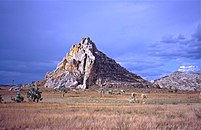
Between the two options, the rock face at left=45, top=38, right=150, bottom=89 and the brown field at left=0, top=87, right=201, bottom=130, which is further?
the rock face at left=45, top=38, right=150, bottom=89

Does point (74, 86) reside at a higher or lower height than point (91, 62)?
lower

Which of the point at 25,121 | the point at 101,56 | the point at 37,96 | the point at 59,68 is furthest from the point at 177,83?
the point at 25,121

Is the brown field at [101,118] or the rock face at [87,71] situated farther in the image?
the rock face at [87,71]

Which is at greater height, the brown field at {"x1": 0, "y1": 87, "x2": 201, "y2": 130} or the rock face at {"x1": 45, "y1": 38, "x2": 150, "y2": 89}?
the rock face at {"x1": 45, "y1": 38, "x2": 150, "y2": 89}

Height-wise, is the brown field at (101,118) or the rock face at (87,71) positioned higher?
the rock face at (87,71)

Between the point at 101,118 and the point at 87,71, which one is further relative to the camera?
the point at 87,71

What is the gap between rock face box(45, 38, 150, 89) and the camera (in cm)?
15312

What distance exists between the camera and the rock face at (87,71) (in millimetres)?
153125

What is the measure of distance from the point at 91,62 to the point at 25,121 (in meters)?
140

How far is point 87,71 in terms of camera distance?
155250mm

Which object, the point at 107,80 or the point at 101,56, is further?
the point at 101,56

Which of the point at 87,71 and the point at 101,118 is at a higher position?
the point at 87,71

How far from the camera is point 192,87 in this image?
18088 cm

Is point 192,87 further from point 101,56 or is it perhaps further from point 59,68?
point 59,68
